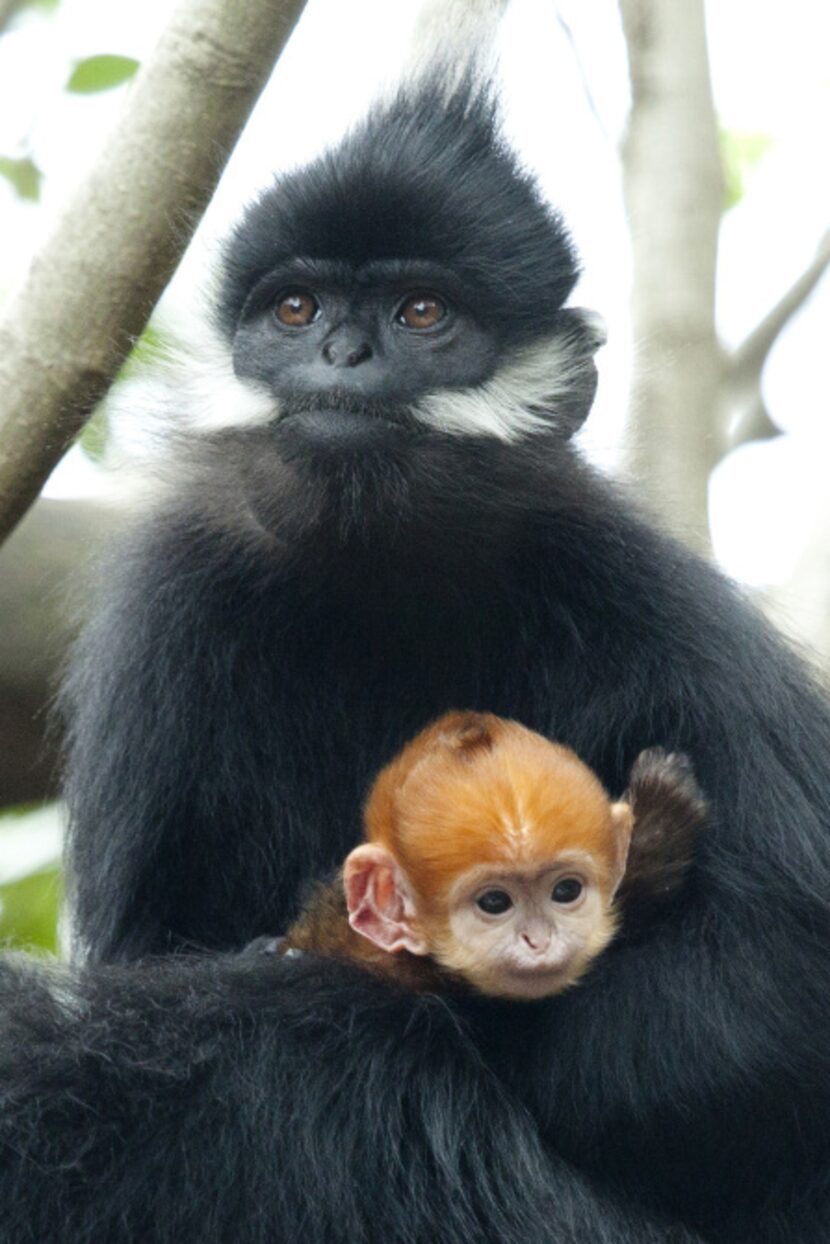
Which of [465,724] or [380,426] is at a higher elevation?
[380,426]

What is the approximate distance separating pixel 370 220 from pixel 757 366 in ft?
9.92

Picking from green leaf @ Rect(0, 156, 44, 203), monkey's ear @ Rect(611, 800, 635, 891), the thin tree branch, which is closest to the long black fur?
monkey's ear @ Rect(611, 800, 635, 891)

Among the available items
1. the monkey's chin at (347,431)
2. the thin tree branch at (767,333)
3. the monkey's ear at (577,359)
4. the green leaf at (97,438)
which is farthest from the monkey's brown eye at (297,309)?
the thin tree branch at (767,333)

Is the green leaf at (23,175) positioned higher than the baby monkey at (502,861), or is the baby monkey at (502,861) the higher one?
the green leaf at (23,175)

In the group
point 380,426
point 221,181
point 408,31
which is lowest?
point 380,426

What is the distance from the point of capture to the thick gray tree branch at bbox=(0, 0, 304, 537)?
3512 mm

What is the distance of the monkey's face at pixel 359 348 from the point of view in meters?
3.56

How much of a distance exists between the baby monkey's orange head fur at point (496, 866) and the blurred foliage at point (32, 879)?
1.44 metres

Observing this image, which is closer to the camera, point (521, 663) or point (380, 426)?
point (380, 426)

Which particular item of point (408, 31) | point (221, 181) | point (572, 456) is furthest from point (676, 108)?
point (221, 181)

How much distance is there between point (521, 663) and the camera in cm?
390

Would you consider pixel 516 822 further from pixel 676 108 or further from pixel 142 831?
pixel 676 108

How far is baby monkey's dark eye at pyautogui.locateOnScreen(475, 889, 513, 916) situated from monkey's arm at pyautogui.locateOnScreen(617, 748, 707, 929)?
23 cm

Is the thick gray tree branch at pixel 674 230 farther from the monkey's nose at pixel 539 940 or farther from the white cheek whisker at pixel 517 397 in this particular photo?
the monkey's nose at pixel 539 940
